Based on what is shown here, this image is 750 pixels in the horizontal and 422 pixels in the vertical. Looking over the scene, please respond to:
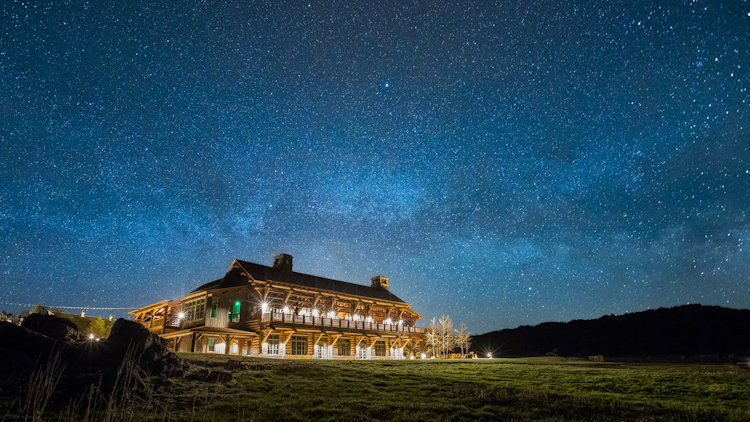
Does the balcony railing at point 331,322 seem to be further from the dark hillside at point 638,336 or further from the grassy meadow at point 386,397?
the dark hillside at point 638,336

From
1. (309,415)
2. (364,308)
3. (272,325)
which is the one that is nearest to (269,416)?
(309,415)

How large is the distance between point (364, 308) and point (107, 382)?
34368mm

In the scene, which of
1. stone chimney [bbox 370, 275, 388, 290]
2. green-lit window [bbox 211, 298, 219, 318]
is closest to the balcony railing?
green-lit window [bbox 211, 298, 219, 318]

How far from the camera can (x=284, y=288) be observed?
38.4m

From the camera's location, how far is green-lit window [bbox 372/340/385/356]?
1787 inches

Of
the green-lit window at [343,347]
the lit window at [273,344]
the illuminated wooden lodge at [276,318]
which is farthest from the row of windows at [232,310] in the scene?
the green-lit window at [343,347]

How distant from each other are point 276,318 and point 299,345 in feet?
14.7

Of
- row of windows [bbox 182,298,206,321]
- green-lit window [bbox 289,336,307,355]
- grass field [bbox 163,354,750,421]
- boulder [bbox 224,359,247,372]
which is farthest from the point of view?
green-lit window [bbox 289,336,307,355]

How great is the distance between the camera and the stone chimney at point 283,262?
147ft

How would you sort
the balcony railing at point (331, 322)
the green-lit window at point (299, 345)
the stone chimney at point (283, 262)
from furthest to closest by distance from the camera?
the stone chimney at point (283, 262) → the green-lit window at point (299, 345) → the balcony railing at point (331, 322)

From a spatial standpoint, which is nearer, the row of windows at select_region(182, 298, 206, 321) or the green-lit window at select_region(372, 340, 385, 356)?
the row of windows at select_region(182, 298, 206, 321)

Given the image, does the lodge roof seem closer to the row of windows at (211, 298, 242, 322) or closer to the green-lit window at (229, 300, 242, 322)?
the row of windows at (211, 298, 242, 322)

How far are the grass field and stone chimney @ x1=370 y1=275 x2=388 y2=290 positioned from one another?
32.0 metres

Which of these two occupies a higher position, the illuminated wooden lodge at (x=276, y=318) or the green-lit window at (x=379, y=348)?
the illuminated wooden lodge at (x=276, y=318)
